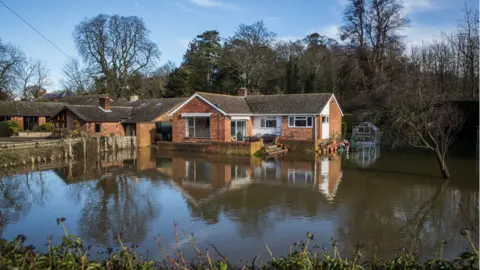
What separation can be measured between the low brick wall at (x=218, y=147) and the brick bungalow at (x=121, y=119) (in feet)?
10.5

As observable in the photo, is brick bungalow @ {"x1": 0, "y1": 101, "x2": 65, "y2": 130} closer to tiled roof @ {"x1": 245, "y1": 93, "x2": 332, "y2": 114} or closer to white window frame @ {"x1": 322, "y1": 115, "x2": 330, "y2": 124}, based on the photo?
tiled roof @ {"x1": 245, "y1": 93, "x2": 332, "y2": 114}

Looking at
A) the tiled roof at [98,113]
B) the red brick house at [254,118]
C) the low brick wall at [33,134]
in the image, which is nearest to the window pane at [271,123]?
the red brick house at [254,118]

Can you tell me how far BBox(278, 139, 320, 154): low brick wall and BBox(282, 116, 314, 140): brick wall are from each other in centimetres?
88

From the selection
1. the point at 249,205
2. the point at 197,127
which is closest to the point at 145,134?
the point at 197,127

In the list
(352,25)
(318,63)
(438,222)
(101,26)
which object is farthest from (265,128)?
(101,26)

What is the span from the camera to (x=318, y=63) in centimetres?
4962

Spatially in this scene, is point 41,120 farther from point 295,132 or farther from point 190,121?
point 295,132

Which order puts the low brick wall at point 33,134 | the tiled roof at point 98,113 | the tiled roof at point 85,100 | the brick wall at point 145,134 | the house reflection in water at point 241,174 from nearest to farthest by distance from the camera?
the house reflection in water at point 241,174, the tiled roof at point 98,113, the brick wall at point 145,134, the low brick wall at point 33,134, the tiled roof at point 85,100

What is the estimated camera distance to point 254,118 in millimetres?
29562

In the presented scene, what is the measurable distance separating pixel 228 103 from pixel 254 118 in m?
2.46

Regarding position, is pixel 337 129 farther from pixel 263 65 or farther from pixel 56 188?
pixel 56 188

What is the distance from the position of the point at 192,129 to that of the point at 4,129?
63.5 ft

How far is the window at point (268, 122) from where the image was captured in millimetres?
28609

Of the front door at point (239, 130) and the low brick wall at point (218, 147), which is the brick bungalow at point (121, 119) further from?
the front door at point (239, 130)
